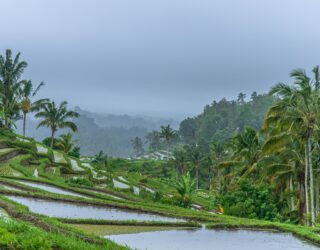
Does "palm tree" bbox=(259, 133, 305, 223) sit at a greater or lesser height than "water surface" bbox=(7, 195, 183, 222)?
greater

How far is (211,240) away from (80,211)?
707cm

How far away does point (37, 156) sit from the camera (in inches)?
1614

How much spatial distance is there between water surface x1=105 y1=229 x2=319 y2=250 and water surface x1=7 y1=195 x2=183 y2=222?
3050 millimetres

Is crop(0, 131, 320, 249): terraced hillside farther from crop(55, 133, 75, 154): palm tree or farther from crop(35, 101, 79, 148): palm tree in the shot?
crop(55, 133, 75, 154): palm tree

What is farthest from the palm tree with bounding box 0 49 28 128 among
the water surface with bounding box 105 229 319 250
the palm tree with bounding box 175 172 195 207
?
the water surface with bounding box 105 229 319 250

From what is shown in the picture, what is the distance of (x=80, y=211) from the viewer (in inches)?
773

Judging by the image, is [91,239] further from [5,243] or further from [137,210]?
[137,210]

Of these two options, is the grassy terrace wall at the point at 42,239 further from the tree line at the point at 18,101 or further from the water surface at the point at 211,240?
the tree line at the point at 18,101

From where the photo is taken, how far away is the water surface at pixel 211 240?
46.2 ft

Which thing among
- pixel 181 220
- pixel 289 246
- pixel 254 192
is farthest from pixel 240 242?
pixel 254 192

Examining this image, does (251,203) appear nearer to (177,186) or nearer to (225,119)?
(177,186)

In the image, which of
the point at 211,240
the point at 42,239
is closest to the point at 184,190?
the point at 211,240

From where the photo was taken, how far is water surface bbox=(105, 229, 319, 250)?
46.2ft

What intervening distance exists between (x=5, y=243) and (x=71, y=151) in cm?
5392
